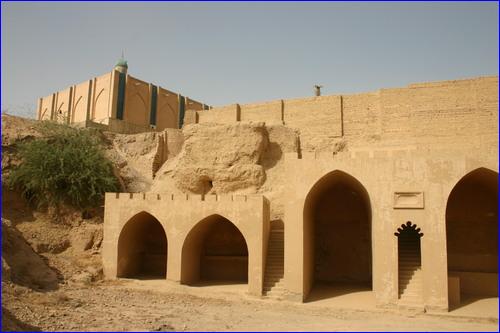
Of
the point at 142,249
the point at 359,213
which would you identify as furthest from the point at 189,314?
the point at 359,213

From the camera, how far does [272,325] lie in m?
10.2

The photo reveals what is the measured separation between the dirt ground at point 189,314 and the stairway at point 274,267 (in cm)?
52

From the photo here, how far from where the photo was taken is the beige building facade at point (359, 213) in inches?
Result: 489

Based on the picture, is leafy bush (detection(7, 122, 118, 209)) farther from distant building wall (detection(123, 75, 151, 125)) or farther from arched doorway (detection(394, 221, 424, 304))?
arched doorway (detection(394, 221, 424, 304))

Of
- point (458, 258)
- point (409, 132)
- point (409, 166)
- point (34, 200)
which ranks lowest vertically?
point (458, 258)

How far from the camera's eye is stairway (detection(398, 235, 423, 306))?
1223 cm

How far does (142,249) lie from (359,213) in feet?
27.4

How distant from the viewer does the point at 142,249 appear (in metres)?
17.4

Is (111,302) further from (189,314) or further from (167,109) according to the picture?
(167,109)

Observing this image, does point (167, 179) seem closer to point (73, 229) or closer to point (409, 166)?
point (73, 229)

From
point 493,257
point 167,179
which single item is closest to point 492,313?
point 493,257

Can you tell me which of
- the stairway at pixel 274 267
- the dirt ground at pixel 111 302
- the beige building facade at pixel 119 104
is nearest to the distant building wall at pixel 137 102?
the beige building facade at pixel 119 104

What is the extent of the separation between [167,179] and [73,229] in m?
4.67

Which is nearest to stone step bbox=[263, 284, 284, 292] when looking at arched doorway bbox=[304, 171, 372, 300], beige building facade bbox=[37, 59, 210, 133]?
arched doorway bbox=[304, 171, 372, 300]
